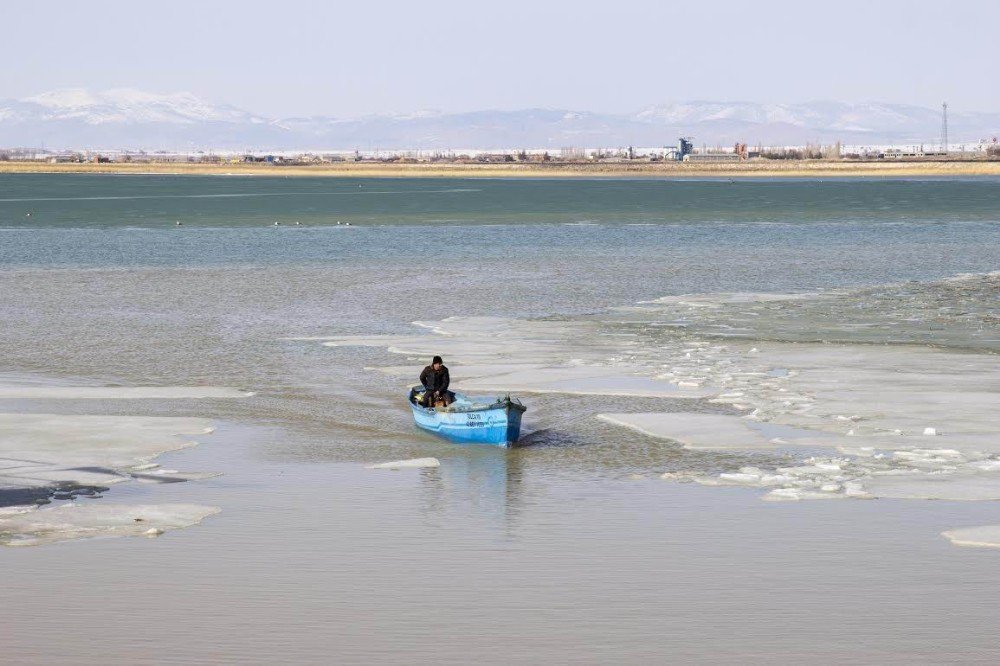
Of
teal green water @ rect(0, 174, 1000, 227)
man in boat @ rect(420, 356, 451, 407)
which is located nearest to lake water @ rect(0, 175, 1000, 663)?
man in boat @ rect(420, 356, 451, 407)

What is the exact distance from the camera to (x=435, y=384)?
28.6 m

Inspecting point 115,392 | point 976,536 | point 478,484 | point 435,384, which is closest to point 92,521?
point 478,484

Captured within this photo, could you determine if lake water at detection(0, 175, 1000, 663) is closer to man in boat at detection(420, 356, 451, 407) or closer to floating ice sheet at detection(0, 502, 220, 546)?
floating ice sheet at detection(0, 502, 220, 546)

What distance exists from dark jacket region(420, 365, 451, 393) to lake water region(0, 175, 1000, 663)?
38.1 inches

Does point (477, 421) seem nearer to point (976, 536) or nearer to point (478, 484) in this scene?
point (478, 484)

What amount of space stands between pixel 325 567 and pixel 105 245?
70.5 metres

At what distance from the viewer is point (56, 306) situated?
52531mm

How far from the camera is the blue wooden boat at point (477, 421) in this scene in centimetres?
2664

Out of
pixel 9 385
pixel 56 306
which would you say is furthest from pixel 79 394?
pixel 56 306

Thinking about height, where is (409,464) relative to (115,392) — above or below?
below

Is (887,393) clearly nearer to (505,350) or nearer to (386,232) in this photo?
(505,350)

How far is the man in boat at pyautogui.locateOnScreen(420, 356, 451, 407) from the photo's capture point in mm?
28359

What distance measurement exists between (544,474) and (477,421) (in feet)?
7.77

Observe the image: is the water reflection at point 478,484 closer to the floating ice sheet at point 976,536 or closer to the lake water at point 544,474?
the lake water at point 544,474
